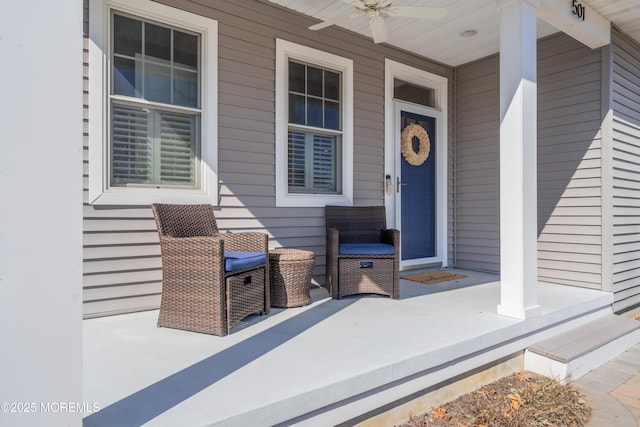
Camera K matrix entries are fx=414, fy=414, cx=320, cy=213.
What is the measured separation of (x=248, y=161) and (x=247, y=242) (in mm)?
846

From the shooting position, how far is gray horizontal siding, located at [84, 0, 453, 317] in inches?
119

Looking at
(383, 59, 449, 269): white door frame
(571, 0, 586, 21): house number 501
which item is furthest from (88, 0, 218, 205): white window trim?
(571, 0, 586, 21): house number 501

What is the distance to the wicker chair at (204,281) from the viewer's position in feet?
8.38

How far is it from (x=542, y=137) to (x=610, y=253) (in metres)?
1.39

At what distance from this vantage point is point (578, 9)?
3.61 metres

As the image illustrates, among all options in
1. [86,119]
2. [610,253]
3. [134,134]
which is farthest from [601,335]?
[86,119]

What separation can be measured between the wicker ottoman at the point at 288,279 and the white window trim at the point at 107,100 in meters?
0.77

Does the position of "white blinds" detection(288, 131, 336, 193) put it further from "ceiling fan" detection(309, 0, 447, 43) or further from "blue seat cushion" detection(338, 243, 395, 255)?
"ceiling fan" detection(309, 0, 447, 43)

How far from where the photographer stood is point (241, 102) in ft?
11.8

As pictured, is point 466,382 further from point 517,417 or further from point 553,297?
point 553,297

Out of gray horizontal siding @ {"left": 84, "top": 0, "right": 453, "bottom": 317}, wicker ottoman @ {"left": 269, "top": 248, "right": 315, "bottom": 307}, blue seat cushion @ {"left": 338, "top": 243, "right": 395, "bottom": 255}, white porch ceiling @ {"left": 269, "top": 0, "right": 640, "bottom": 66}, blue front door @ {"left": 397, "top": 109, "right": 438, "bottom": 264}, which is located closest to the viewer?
gray horizontal siding @ {"left": 84, "top": 0, "right": 453, "bottom": 317}

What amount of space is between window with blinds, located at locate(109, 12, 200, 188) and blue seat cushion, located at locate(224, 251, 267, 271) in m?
0.92

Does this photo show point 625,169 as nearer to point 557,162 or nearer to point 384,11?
point 557,162

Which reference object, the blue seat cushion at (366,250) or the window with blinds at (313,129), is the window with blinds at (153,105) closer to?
the window with blinds at (313,129)
